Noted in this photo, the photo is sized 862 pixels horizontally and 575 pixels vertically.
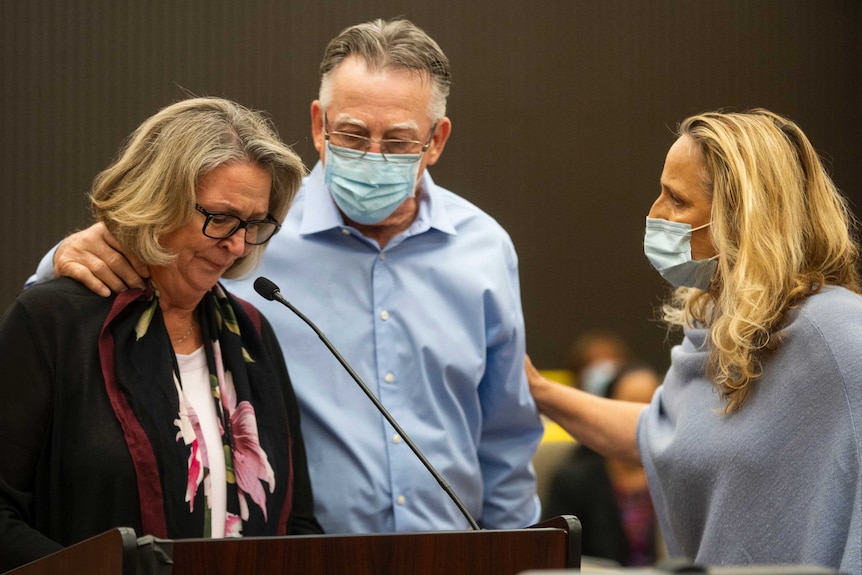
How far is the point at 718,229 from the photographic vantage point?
1.95m

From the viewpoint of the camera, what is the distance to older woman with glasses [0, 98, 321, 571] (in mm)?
1624

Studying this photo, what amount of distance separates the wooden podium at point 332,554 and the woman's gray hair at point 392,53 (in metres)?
1.12

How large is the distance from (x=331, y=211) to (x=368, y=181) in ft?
0.45

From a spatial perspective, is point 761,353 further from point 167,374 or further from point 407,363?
point 167,374

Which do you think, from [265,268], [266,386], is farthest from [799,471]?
[265,268]

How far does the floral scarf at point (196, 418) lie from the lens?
1.68 meters

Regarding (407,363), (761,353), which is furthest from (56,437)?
(761,353)

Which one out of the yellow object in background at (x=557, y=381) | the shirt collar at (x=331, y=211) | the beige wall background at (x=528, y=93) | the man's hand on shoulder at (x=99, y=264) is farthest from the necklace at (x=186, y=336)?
the beige wall background at (x=528, y=93)

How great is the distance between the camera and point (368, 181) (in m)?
2.18

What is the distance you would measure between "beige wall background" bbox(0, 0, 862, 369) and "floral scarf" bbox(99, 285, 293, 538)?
2.59m

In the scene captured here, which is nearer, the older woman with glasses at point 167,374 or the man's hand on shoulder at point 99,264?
the older woman with glasses at point 167,374

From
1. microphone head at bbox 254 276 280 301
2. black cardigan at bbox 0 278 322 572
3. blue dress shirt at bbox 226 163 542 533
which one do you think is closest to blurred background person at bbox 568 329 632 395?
blue dress shirt at bbox 226 163 542 533

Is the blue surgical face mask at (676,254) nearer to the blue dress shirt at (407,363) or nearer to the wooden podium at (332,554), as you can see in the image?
the blue dress shirt at (407,363)

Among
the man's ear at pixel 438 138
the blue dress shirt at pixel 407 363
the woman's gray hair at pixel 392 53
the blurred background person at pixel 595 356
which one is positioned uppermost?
the woman's gray hair at pixel 392 53
